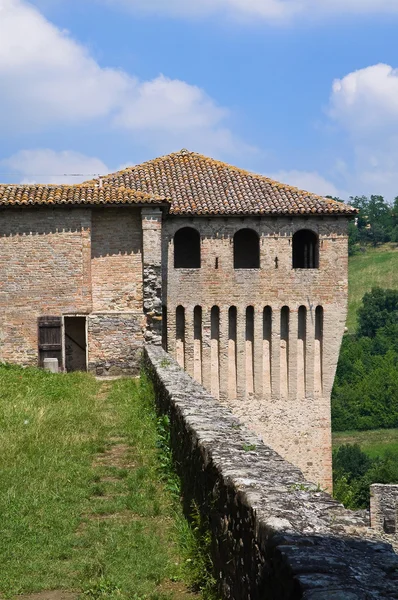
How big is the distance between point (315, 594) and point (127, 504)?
4713mm

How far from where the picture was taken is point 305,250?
83.6ft

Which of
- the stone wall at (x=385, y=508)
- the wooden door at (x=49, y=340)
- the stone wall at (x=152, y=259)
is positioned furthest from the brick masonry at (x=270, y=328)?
the wooden door at (x=49, y=340)

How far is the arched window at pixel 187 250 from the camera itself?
2478 centimetres

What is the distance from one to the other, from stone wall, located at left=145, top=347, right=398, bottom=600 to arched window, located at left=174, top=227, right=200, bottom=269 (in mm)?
17915

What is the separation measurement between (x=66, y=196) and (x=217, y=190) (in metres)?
5.71

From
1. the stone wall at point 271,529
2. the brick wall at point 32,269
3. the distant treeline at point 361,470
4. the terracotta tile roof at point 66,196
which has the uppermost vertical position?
the terracotta tile roof at point 66,196

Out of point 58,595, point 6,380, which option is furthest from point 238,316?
point 58,595

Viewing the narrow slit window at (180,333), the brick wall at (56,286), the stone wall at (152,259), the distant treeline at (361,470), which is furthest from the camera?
the distant treeline at (361,470)

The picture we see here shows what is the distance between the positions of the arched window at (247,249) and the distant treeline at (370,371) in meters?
47.8

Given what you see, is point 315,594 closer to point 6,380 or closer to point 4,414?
point 4,414

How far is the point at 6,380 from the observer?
16312mm

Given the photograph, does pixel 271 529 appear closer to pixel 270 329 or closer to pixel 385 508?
pixel 270 329

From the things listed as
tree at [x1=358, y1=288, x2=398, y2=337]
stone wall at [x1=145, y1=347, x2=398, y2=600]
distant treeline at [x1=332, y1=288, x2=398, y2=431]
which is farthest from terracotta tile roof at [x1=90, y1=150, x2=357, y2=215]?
tree at [x1=358, y1=288, x2=398, y2=337]

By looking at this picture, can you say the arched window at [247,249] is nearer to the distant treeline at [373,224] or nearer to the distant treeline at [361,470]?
the distant treeline at [361,470]
